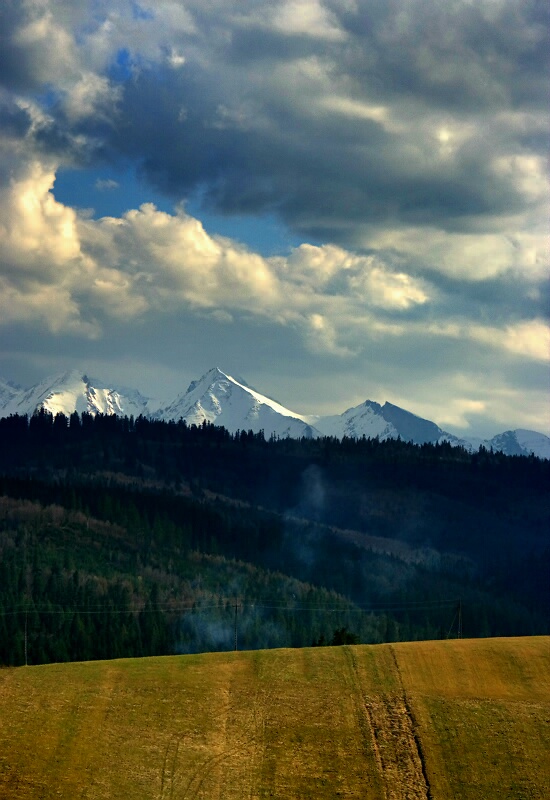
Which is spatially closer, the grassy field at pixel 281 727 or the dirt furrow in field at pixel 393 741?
the grassy field at pixel 281 727

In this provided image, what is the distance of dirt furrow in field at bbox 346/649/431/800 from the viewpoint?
102938 mm

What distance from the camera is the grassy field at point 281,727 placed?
10212 centimetres

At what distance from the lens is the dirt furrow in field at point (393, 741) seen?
103 m

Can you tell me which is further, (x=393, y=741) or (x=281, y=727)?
(x=281, y=727)

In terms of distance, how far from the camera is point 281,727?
113250 millimetres

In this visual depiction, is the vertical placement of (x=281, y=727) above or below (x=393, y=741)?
below

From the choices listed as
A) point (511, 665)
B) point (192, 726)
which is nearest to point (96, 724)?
point (192, 726)

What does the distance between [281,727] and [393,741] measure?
11.5 metres

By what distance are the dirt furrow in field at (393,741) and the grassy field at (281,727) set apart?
7.0 inches

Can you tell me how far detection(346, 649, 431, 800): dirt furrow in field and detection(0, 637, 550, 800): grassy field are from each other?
0.18 metres

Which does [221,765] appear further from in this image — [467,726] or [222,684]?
[467,726]

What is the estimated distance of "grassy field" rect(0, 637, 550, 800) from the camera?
335 feet

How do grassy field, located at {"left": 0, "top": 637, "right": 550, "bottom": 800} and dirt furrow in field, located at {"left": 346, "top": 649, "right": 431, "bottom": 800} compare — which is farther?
dirt furrow in field, located at {"left": 346, "top": 649, "right": 431, "bottom": 800}

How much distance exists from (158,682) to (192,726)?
1109 cm
